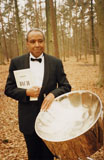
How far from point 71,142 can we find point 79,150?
0.12 meters

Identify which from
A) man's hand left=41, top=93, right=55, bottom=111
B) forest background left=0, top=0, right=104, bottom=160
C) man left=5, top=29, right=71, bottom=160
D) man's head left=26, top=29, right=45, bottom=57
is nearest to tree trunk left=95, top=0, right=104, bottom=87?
forest background left=0, top=0, right=104, bottom=160

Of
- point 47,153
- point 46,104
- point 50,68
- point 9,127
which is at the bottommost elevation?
point 9,127

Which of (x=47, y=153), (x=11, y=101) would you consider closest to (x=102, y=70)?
(x=11, y=101)

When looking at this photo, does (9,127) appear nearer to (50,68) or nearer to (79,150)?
(50,68)

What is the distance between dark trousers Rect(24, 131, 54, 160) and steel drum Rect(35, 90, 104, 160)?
351mm

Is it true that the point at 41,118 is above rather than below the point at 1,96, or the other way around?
above

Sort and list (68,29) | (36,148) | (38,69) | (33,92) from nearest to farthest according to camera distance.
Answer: (33,92) < (38,69) < (36,148) < (68,29)

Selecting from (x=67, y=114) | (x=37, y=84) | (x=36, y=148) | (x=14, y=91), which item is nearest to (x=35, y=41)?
(x=37, y=84)

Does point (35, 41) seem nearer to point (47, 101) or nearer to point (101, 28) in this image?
point (47, 101)

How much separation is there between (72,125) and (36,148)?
2.32 feet

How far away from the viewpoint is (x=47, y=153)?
2.05 metres

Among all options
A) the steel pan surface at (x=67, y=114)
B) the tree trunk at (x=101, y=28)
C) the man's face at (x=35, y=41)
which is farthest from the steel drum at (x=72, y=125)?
the tree trunk at (x=101, y=28)

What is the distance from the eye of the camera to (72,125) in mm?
1605

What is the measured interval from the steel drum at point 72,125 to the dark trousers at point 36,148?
1.15ft
